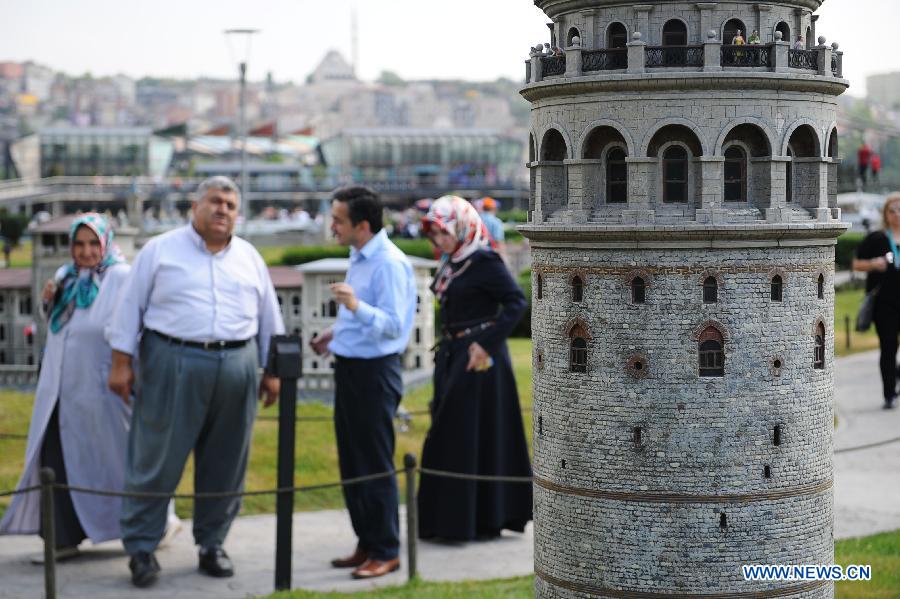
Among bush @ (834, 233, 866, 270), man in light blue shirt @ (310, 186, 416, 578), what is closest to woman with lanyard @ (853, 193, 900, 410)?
man in light blue shirt @ (310, 186, 416, 578)

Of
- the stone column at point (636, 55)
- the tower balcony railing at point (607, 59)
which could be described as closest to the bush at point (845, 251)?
the tower balcony railing at point (607, 59)

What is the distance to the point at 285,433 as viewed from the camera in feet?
36.3

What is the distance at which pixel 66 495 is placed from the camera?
464 inches

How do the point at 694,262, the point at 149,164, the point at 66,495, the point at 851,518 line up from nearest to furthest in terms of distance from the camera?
the point at 694,262 → the point at 66,495 → the point at 851,518 → the point at 149,164

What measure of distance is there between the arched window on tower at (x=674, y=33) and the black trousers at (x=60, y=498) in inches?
229

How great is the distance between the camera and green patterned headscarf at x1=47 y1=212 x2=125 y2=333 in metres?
12.0

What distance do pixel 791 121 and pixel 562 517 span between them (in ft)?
8.32

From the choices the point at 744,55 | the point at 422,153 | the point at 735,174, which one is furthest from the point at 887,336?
the point at 422,153

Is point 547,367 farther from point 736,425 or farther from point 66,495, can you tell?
point 66,495

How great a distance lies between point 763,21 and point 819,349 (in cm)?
184

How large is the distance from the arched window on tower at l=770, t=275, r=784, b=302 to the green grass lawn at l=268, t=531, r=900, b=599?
311 centimetres

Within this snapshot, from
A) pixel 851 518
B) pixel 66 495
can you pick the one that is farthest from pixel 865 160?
pixel 66 495

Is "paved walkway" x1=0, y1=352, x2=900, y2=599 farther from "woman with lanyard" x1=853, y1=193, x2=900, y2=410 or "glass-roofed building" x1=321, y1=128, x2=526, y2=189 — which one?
"glass-roofed building" x1=321, y1=128, x2=526, y2=189

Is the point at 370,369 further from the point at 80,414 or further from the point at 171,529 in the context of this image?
the point at 171,529
